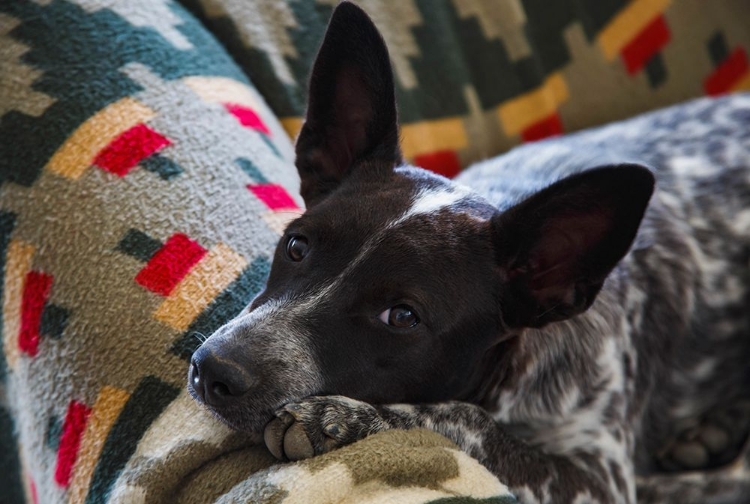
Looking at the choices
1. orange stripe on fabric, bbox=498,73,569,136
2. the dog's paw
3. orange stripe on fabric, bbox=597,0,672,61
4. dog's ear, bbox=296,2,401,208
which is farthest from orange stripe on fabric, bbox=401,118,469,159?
the dog's paw

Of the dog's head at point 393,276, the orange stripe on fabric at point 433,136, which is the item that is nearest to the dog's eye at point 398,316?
the dog's head at point 393,276

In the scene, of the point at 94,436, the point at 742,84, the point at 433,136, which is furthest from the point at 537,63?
the point at 94,436

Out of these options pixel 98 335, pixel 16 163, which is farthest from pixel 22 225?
pixel 98 335

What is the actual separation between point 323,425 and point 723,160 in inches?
66.7

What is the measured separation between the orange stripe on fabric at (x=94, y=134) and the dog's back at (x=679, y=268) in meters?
0.93

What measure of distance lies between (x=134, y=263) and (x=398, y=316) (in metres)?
0.64

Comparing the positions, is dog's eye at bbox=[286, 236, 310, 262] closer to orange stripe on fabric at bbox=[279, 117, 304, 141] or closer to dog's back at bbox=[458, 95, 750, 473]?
dog's back at bbox=[458, 95, 750, 473]

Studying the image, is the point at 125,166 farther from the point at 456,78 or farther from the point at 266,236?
the point at 456,78

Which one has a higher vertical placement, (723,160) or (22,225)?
(22,225)

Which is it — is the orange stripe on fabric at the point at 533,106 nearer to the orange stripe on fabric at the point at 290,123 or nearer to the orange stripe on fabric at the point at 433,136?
the orange stripe on fabric at the point at 433,136

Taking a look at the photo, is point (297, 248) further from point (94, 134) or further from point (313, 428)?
point (94, 134)

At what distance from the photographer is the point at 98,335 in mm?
1858

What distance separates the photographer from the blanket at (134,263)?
5.34 feet

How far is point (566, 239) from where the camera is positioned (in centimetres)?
176
